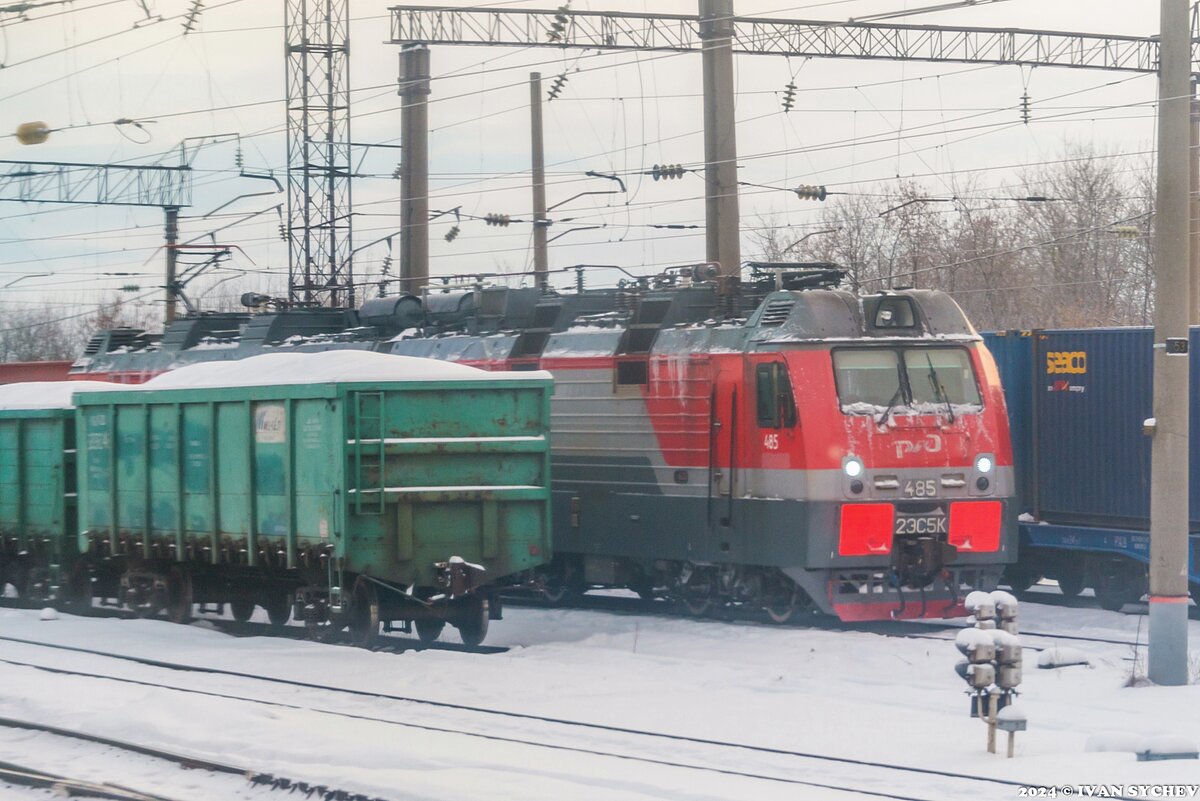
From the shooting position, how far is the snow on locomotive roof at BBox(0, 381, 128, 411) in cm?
1961

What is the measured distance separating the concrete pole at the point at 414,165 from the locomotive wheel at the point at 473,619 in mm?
12251

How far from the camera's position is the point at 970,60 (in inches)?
1180

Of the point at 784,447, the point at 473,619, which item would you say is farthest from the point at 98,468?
the point at 784,447

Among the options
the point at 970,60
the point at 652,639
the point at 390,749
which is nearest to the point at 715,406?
the point at 652,639

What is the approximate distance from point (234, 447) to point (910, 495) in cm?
678

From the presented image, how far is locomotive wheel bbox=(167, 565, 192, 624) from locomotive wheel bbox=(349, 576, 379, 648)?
3.04m

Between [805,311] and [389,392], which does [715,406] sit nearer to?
[805,311]

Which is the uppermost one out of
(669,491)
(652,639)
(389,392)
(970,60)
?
(970,60)

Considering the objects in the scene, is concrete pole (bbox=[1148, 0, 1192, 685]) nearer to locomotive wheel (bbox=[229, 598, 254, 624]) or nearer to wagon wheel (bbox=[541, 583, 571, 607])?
wagon wheel (bbox=[541, 583, 571, 607])

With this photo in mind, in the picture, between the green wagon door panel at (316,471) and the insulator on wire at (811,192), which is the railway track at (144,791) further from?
the insulator on wire at (811,192)

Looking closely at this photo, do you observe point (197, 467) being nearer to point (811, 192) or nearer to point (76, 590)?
point (76, 590)

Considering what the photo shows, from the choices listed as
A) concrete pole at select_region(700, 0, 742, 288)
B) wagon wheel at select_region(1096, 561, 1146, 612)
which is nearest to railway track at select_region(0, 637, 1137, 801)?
concrete pole at select_region(700, 0, 742, 288)

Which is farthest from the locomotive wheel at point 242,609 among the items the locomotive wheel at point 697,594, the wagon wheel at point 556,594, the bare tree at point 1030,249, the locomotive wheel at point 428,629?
the bare tree at point 1030,249

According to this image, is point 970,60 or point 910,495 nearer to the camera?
point 910,495
